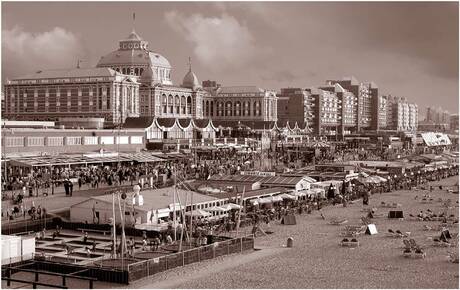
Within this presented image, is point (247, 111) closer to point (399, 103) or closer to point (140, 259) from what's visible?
point (399, 103)

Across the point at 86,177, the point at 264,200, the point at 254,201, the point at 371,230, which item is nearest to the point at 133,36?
the point at 86,177

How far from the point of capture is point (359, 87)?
13350 cm

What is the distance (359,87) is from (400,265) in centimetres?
11675

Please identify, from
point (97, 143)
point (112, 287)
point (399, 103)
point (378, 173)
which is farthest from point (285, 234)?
point (399, 103)

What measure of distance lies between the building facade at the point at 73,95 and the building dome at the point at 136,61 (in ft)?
34.0

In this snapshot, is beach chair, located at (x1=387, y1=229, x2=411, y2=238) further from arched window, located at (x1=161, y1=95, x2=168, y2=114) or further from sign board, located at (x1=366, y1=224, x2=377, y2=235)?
arched window, located at (x1=161, y1=95, x2=168, y2=114)

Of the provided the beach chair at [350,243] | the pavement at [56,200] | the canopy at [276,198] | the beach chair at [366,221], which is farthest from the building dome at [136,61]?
the beach chair at [350,243]

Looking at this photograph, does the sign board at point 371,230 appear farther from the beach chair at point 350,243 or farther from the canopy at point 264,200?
the canopy at point 264,200

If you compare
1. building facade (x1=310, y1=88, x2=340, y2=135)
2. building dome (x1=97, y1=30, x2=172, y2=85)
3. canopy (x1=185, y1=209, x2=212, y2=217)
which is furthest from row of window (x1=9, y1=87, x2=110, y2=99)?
building facade (x1=310, y1=88, x2=340, y2=135)

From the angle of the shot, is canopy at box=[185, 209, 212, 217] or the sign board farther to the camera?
canopy at box=[185, 209, 212, 217]

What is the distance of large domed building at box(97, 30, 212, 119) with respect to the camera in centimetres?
7925

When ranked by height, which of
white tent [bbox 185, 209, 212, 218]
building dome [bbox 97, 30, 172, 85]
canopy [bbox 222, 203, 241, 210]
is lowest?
white tent [bbox 185, 209, 212, 218]

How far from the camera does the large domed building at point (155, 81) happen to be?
3120 inches

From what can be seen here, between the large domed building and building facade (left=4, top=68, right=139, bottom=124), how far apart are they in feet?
11.3
